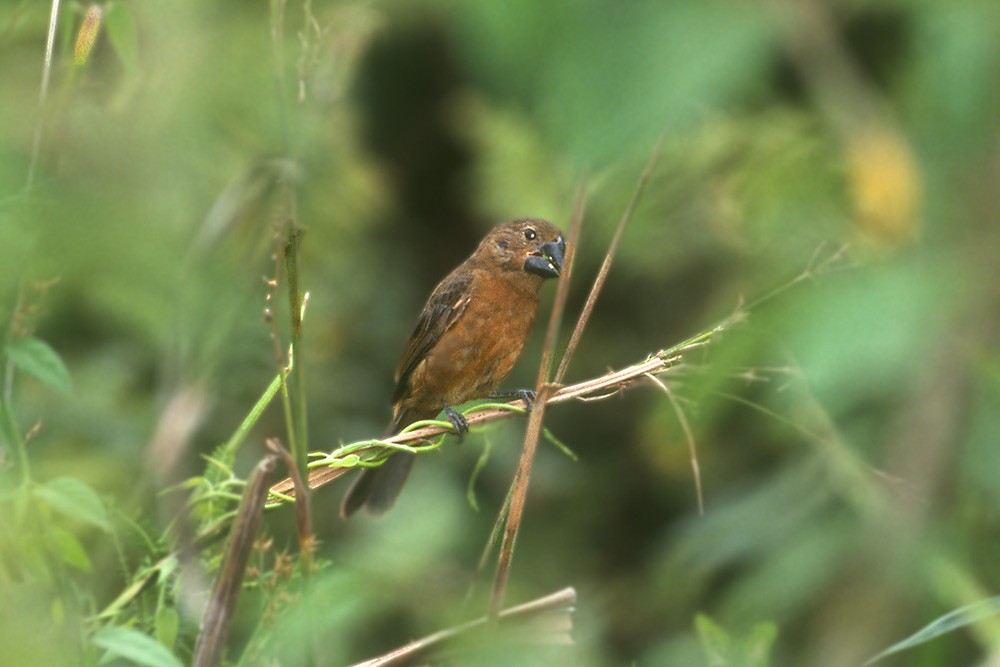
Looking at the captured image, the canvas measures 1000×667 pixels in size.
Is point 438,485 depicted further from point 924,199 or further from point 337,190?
point 924,199

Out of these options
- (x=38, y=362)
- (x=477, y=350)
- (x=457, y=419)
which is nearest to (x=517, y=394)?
(x=477, y=350)

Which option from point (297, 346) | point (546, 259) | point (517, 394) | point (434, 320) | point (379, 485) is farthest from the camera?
point (434, 320)

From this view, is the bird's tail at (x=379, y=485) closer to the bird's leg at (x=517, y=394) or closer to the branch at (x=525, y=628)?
the bird's leg at (x=517, y=394)

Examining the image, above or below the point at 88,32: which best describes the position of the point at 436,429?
below

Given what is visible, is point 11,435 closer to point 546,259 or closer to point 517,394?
point 517,394

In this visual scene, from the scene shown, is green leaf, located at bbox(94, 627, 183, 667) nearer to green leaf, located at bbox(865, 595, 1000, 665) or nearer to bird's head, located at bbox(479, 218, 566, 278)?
green leaf, located at bbox(865, 595, 1000, 665)
